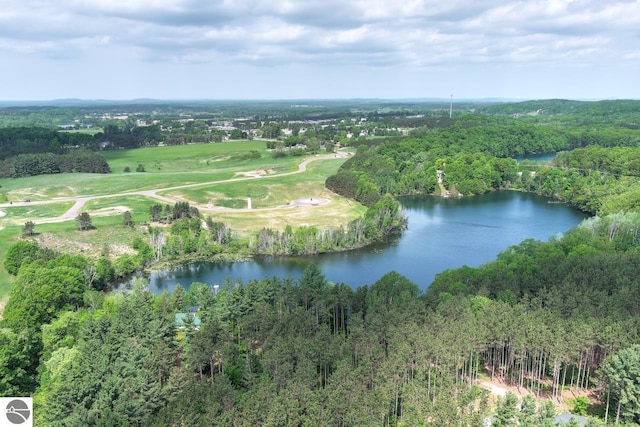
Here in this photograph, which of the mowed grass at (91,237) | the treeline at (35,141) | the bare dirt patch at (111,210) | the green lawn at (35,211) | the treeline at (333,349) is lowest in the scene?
the mowed grass at (91,237)

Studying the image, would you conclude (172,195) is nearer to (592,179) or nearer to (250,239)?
(250,239)

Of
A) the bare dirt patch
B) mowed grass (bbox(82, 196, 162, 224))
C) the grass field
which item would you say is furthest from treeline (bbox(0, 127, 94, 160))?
the bare dirt patch

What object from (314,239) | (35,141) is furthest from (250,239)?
(35,141)

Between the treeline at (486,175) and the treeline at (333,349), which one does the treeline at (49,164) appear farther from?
the treeline at (333,349)

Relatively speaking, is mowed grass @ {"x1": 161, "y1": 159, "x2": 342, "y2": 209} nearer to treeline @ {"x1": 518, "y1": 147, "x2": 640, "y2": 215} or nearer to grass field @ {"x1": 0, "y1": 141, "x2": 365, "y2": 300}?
grass field @ {"x1": 0, "y1": 141, "x2": 365, "y2": 300}

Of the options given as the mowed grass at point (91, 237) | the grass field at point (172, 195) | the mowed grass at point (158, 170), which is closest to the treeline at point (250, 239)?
the mowed grass at point (91, 237)

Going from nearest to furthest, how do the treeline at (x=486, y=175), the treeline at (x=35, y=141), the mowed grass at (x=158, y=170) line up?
the treeline at (x=486, y=175), the mowed grass at (x=158, y=170), the treeline at (x=35, y=141)
